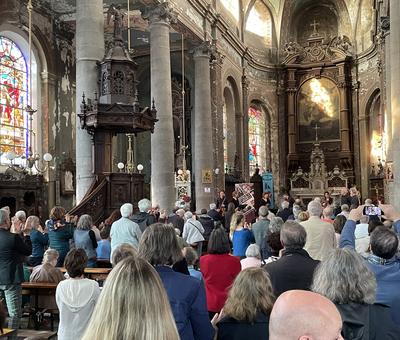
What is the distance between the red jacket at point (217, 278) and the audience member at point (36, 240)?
13.6ft

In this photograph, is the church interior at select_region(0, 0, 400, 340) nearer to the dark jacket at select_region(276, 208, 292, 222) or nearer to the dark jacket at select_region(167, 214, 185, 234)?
the dark jacket at select_region(167, 214, 185, 234)

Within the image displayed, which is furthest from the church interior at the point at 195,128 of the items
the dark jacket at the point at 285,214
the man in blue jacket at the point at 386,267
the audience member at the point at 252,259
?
the dark jacket at the point at 285,214

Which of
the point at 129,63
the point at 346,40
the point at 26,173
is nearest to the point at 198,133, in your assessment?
the point at 26,173

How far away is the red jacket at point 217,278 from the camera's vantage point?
505cm

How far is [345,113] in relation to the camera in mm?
31156

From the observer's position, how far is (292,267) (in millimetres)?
4023

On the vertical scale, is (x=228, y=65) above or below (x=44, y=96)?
above

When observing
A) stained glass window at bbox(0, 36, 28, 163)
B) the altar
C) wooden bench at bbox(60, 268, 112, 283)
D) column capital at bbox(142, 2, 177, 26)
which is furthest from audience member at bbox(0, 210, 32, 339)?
the altar

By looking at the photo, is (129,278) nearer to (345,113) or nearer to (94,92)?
(94,92)

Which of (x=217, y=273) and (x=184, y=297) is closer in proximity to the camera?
(x=184, y=297)

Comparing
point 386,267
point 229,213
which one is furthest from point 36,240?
point 229,213

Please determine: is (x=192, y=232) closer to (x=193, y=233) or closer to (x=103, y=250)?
(x=193, y=233)

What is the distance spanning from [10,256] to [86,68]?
7.00 meters

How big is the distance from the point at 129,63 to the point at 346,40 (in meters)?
22.7
